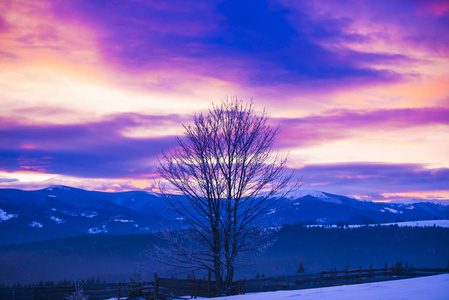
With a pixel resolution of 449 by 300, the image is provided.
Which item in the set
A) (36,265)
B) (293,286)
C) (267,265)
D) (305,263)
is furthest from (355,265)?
(293,286)

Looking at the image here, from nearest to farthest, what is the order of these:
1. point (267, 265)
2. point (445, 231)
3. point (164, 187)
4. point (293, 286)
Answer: point (164, 187)
point (293, 286)
point (267, 265)
point (445, 231)

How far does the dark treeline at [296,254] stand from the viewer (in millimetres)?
156500

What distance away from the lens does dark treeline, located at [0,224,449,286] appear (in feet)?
513

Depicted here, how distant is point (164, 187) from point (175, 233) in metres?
2.62

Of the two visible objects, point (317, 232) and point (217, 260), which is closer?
point (217, 260)

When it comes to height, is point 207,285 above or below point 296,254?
above

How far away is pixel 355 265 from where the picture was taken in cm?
16512

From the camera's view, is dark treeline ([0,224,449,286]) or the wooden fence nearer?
the wooden fence

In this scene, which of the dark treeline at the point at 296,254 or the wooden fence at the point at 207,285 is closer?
the wooden fence at the point at 207,285

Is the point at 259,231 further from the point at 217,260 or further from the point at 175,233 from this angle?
the point at 175,233

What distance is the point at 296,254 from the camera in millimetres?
181250

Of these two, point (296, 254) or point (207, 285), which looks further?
point (296, 254)

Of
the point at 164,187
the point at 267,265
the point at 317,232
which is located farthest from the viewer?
the point at 317,232

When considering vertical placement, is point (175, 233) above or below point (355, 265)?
above
